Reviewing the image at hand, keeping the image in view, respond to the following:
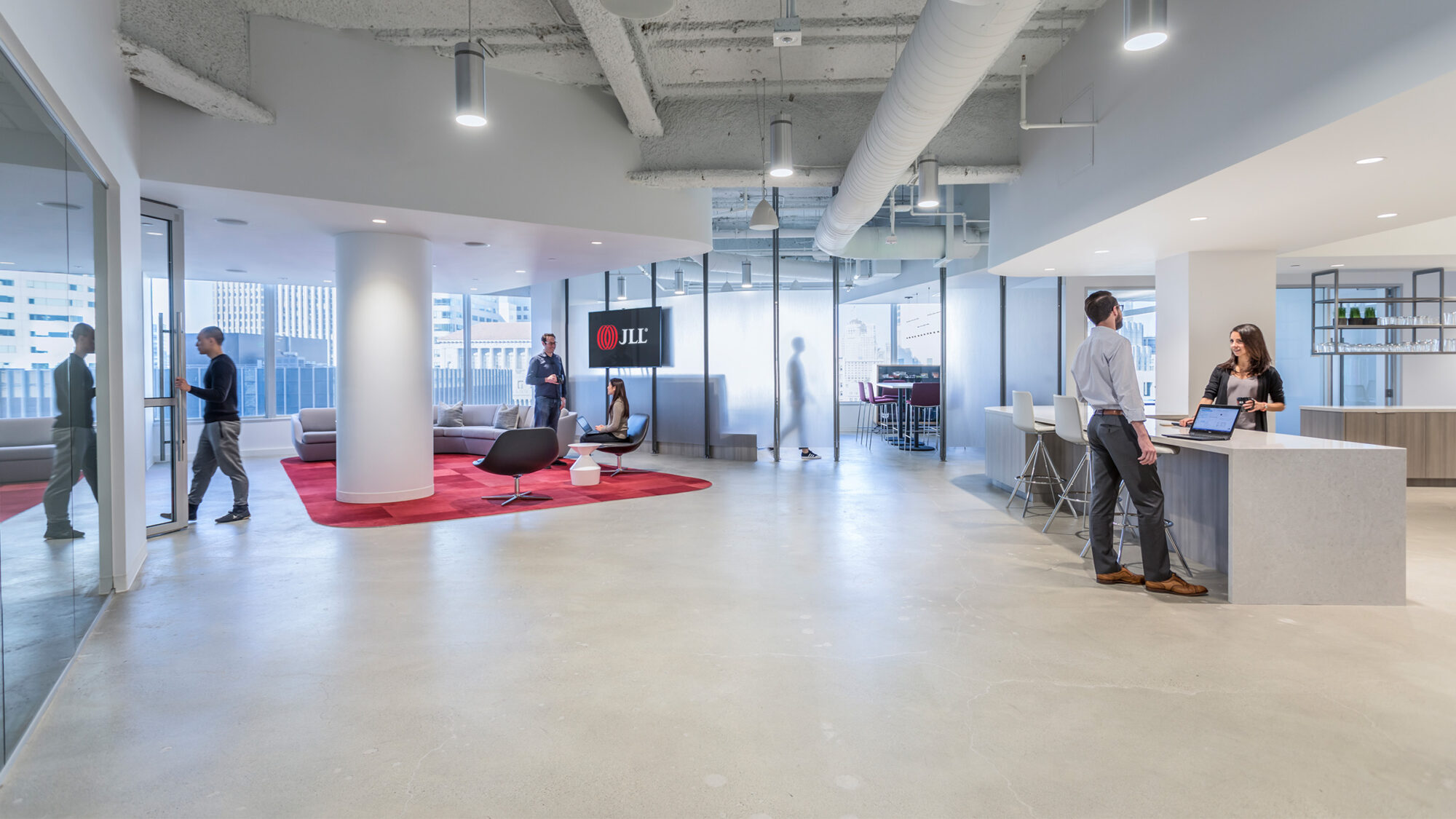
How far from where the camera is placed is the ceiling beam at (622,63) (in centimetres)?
481

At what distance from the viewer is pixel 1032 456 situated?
676cm

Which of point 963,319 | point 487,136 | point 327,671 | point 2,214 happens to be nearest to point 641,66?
point 487,136

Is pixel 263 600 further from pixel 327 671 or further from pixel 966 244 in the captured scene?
pixel 966 244

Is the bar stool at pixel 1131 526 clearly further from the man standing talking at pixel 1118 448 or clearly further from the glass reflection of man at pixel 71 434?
the glass reflection of man at pixel 71 434

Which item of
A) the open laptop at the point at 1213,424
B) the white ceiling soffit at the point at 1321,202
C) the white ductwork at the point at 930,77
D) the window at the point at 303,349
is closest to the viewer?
the white ductwork at the point at 930,77

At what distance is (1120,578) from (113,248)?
242 inches

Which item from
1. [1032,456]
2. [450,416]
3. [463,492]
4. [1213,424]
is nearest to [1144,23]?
[1213,424]

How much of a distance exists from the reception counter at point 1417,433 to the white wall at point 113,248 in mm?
11047

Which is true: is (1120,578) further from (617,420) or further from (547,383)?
(547,383)

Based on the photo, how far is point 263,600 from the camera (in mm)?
4176

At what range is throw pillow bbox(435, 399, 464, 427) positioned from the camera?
39.5 ft

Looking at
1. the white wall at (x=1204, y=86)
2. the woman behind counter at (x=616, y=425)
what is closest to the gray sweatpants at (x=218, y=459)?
the woman behind counter at (x=616, y=425)

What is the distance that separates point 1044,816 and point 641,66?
6.12 metres

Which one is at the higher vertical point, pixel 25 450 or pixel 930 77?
pixel 930 77
